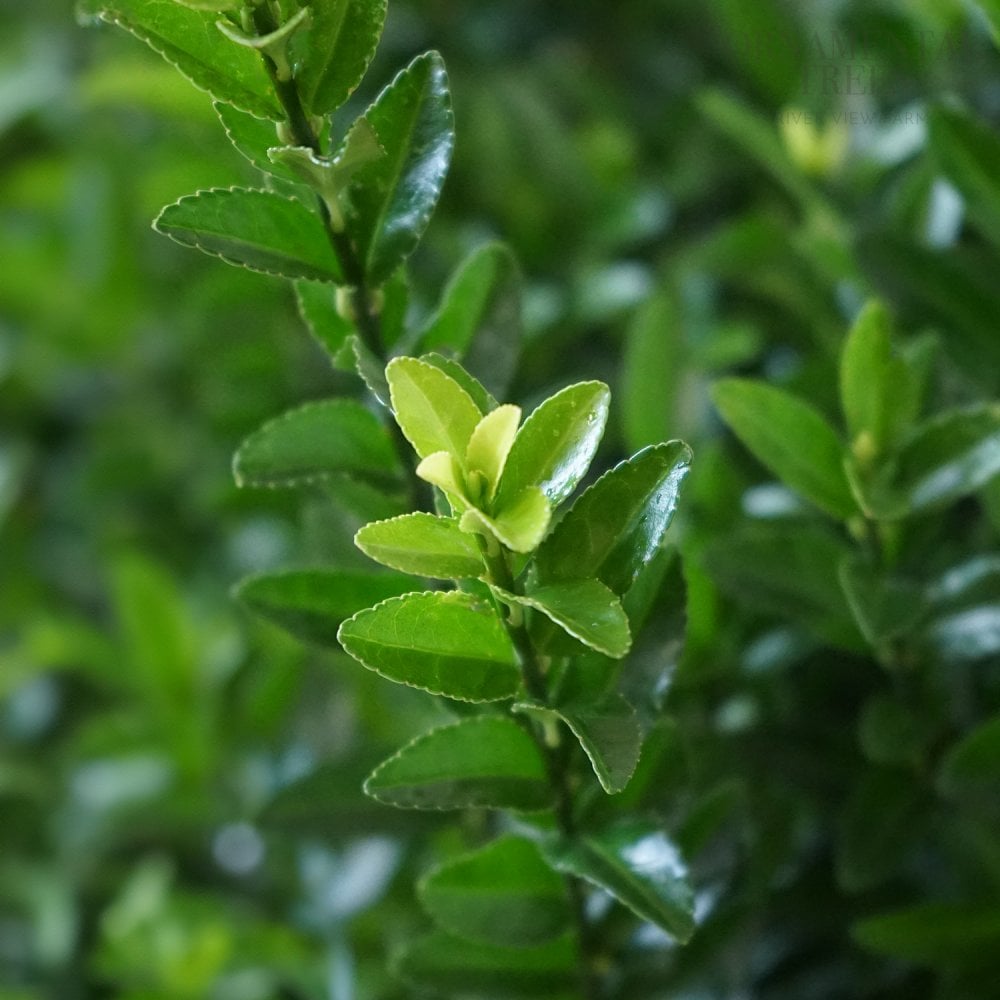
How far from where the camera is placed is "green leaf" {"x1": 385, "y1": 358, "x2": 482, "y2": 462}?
324mm

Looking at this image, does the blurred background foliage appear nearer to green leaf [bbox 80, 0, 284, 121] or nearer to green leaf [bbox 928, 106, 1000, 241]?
green leaf [bbox 928, 106, 1000, 241]

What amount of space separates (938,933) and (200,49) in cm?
42

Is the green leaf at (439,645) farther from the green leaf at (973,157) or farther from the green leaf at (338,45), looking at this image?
the green leaf at (973,157)

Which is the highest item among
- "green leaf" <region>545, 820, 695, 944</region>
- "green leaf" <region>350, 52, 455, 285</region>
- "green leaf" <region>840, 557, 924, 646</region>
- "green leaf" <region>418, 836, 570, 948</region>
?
"green leaf" <region>350, 52, 455, 285</region>

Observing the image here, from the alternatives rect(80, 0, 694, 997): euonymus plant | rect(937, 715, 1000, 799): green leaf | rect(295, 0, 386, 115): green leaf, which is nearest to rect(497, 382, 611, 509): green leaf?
rect(80, 0, 694, 997): euonymus plant

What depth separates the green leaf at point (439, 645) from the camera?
34 cm

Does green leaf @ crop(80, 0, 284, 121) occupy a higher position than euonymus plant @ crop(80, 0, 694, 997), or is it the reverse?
green leaf @ crop(80, 0, 284, 121)

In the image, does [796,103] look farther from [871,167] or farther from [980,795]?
[980,795]

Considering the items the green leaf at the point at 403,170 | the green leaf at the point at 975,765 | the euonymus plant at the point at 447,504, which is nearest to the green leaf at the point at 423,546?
the euonymus plant at the point at 447,504

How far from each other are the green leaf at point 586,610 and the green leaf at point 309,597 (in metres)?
0.12

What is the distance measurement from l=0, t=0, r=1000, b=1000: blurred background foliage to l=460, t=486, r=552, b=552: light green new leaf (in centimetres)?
17

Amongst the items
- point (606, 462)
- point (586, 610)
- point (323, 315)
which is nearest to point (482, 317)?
point (323, 315)

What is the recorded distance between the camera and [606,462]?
0.73 meters

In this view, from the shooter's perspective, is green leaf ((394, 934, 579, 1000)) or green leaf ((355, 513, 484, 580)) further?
green leaf ((394, 934, 579, 1000))
